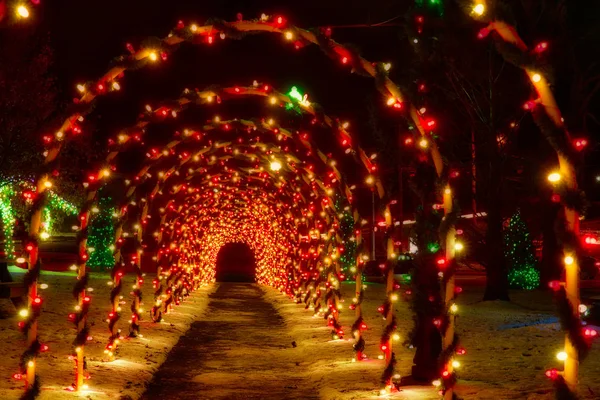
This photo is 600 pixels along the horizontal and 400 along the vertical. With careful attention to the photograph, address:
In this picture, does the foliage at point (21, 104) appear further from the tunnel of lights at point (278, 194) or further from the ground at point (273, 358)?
the ground at point (273, 358)

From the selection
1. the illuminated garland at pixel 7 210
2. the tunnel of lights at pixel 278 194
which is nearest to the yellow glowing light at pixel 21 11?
the tunnel of lights at pixel 278 194

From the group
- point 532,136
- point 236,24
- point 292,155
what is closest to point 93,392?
point 236,24

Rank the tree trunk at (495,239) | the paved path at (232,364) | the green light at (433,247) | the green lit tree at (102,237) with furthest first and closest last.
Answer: the green lit tree at (102,237), the tree trunk at (495,239), the paved path at (232,364), the green light at (433,247)

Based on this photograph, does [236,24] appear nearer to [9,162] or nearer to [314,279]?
[314,279]

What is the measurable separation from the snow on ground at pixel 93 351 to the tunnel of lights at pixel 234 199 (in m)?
0.34

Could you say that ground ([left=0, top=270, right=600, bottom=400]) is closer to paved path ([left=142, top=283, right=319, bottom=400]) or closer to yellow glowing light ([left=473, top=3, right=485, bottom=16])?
paved path ([left=142, top=283, right=319, bottom=400])

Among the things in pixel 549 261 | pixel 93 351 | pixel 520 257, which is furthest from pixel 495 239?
pixel 93 351

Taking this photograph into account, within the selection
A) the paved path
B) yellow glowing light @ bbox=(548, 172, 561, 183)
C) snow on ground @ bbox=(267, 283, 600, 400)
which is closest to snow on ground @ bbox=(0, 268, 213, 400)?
the paved path

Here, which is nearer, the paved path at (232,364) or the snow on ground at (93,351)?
the snow on ground at (93,351)

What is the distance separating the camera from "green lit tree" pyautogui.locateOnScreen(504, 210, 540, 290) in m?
28.4

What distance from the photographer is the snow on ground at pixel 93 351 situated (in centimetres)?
903

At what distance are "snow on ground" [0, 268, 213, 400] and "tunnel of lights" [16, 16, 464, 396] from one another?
0.34 metres

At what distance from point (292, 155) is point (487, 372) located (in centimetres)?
753

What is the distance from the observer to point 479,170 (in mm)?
21609
